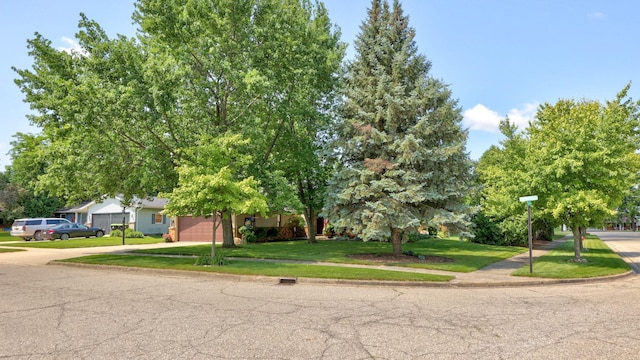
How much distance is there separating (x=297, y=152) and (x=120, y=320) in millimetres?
16148

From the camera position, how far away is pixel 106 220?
138ft

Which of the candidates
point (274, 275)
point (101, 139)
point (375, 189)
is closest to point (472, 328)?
point (274, 275)

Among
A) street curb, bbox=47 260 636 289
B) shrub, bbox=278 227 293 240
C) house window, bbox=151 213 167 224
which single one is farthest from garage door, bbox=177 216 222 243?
street curb, bbox=47 260 636 289

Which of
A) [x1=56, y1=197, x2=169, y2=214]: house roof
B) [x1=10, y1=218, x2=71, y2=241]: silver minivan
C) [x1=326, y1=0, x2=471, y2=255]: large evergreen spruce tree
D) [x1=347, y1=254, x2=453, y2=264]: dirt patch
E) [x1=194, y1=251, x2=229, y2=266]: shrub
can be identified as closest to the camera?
[x1=194, y1=251, x2=229, y2=266]: shrub

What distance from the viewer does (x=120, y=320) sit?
6.97 metres

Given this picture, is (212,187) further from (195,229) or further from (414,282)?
(195,229)

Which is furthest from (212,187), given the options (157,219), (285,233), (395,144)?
(157,219)

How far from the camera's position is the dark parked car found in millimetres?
31766

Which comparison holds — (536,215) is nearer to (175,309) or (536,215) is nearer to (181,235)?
(175,309)

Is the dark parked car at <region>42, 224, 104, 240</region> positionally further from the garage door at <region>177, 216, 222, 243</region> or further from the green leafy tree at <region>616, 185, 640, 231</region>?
the green leafy tree at <region>616, 185, 640, 231</region>

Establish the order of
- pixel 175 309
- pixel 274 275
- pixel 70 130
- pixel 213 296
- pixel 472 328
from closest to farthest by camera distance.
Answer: pixel 472 328 → pixel 175 309 → pixel 213 296 → pixel 274 275 → pixel 70 130

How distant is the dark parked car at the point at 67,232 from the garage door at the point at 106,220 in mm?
5632

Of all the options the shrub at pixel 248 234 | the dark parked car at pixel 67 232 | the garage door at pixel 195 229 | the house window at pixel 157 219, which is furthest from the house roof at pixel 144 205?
the shrub at pixel 248 234

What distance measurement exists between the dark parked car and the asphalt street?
2418 cm
